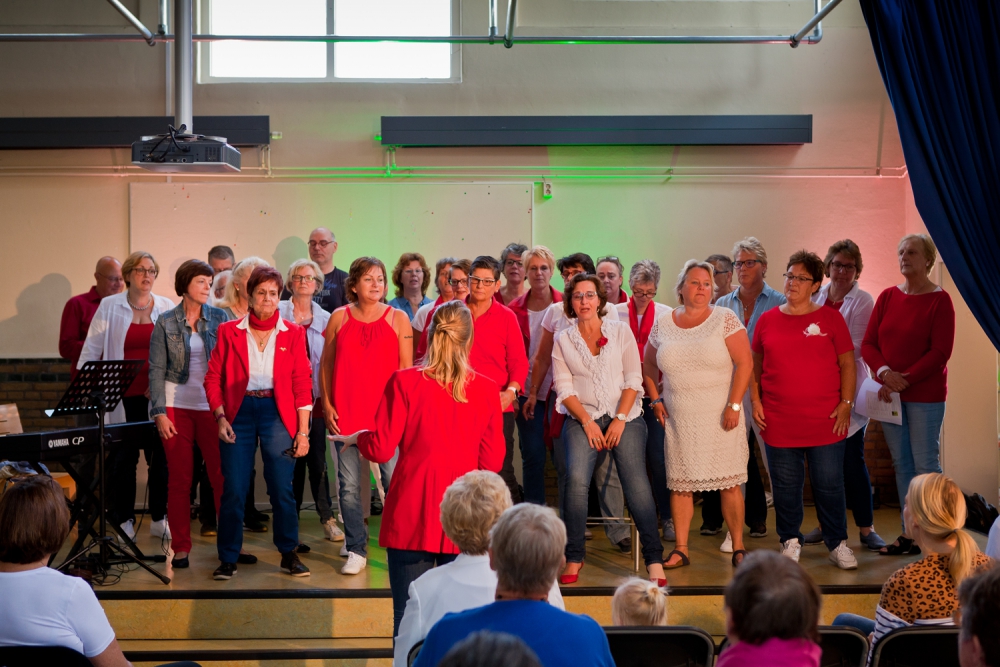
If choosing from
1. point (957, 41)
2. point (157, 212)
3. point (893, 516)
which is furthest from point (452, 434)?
point (157, 212)

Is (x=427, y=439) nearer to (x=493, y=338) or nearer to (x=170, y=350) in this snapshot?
(x=493, y=338)

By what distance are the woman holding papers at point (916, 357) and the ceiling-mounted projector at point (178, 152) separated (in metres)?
3.63

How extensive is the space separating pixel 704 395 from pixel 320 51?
4.16 m

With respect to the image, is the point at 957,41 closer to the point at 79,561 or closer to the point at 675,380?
the point at 675,380

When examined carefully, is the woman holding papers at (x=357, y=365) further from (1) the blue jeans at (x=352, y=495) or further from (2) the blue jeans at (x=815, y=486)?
(2) the blue jeans at (x=815, y=486)

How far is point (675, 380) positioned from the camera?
14.3ft

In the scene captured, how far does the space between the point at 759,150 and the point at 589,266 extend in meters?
2.43

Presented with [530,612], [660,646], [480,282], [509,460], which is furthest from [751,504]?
[530,612]

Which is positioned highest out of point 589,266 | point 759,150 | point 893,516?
point 759,150

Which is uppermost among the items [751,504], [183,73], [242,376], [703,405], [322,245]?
[183,73]

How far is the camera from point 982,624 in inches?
61.9

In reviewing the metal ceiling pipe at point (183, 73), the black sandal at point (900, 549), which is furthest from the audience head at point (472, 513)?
the metal ceiling pipe at point (183, 73)

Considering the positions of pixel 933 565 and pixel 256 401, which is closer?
pixel 933 565

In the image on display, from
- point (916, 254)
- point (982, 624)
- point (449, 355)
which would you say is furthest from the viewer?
point (916, 254)
